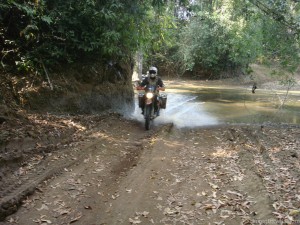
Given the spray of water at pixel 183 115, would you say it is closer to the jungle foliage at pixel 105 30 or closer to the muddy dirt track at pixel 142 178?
the jungle foliage at pixel 105 30

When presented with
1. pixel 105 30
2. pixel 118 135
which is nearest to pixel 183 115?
pixel 105 30

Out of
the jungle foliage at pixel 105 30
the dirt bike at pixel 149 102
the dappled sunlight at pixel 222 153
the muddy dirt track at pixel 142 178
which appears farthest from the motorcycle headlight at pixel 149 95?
the dappled sunlight at pixel 222 153

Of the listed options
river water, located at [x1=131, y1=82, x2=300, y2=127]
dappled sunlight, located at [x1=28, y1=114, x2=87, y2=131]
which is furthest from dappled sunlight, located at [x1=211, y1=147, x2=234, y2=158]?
river water, located at [x1=131, y1=82, x2=300, y2=127]

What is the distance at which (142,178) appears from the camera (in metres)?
6.58

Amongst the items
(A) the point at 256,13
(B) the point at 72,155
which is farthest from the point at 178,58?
(B) the point at 72,155

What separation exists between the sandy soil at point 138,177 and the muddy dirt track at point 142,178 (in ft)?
0.05

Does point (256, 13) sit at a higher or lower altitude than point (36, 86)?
higher

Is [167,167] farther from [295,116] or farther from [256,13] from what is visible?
[295,116]

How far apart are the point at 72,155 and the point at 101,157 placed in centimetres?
64

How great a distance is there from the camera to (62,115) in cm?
1017

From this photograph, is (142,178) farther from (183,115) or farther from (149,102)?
(183,115)

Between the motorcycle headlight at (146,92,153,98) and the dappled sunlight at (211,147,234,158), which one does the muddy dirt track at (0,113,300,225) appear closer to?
the dappled sunlight at (211,147,234,158)

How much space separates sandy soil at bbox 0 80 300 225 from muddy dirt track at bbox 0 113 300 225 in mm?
16

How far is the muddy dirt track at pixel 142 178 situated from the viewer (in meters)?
5.21
